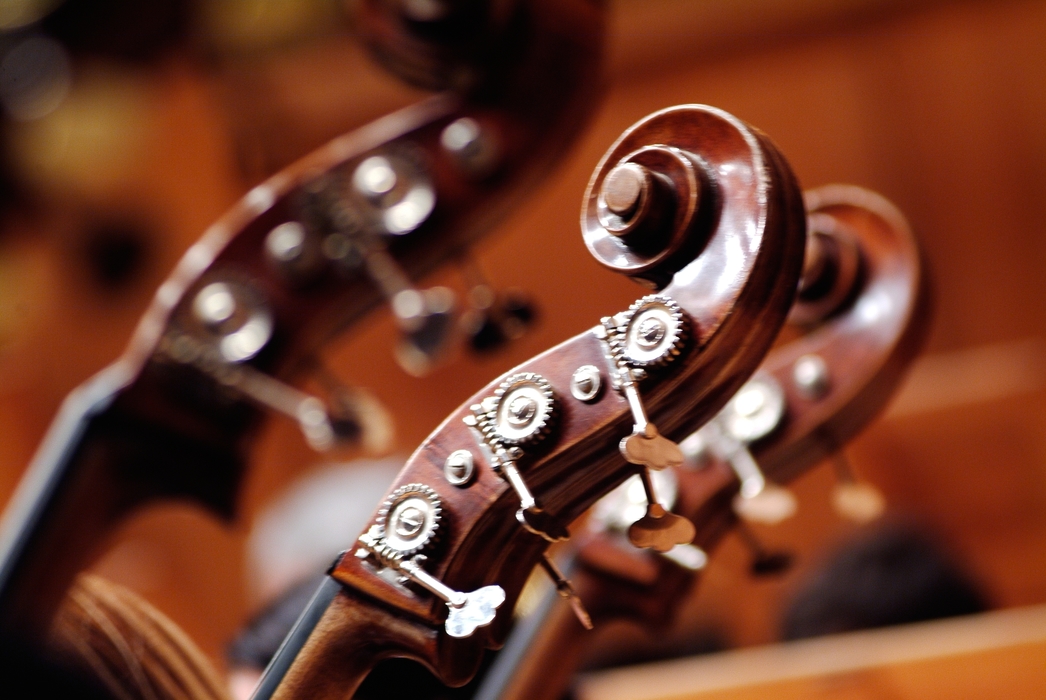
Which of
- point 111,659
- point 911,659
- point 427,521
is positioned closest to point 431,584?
point 427,521

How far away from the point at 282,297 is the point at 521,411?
0.48m

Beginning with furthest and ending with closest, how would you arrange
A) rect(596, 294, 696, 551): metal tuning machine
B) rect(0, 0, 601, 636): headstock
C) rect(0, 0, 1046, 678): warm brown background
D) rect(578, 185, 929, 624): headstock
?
rect(0, 0, 1046, 678): warm brown background < rect(0, 0, 601, 636): headstock < rect(578, 185, 929, 624): headstock < rect(596, 294, 696, 551): metal tuning machine

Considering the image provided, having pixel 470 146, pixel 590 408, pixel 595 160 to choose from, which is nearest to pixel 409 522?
pixel 590 408

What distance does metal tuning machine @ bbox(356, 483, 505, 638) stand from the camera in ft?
1.63

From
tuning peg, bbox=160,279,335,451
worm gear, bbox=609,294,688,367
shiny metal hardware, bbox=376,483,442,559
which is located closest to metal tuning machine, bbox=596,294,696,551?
worm gear, bbox=609,294,688,367

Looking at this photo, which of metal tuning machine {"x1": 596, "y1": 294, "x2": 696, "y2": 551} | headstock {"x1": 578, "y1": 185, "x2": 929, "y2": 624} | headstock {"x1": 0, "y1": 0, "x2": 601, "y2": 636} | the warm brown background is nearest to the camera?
metal tuning machine {"x1": 596, "y1": 294, "x2": 696, "y2": 551}

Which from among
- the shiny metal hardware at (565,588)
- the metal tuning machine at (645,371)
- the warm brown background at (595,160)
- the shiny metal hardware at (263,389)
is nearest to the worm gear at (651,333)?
the metal tuning machine at (645,371)

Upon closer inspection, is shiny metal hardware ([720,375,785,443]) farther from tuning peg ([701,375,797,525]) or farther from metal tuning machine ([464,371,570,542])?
metal tuning machine ([464,371,570,542])

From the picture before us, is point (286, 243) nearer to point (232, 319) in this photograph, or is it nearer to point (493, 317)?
point (232, 319)

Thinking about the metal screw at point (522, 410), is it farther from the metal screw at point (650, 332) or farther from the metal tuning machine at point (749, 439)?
the metal tuning machine at point (749, 439)

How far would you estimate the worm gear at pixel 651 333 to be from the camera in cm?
47

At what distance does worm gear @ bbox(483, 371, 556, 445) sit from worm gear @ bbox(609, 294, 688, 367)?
0.15 feet

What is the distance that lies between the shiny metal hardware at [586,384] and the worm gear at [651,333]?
0.02 metres

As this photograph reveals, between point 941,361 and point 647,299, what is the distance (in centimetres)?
200
